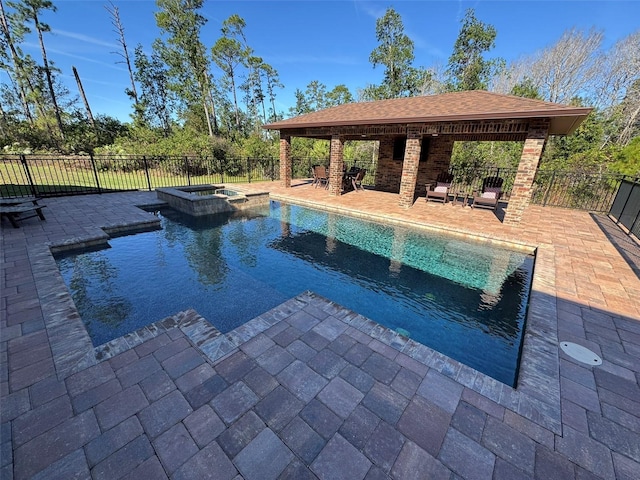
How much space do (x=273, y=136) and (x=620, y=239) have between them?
27.8 meters

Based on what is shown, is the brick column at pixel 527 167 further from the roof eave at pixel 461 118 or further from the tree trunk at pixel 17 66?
the tree trunk at pixel 17 66

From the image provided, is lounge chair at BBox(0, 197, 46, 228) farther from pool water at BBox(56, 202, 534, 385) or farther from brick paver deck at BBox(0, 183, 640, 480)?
brick paver deck at BBox(0, 183, 640, 480)

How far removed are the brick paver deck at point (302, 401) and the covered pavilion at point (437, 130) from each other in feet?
14.7

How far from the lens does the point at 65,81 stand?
20078 mm

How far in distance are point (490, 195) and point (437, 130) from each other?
109 inches

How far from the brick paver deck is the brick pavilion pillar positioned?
18.8ft

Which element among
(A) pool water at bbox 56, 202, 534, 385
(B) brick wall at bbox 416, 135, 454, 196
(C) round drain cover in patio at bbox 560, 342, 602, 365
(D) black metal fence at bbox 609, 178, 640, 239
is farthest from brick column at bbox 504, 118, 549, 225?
(C) round drain cover in patio at bbox 560, 342, 602, 365

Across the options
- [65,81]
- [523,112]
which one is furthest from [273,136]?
[523,112]

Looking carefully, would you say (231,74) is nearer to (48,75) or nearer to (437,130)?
(48,75)

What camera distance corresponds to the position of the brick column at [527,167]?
624 cm

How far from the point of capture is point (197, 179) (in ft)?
48.1

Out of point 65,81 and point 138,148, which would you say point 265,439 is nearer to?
point 138,148

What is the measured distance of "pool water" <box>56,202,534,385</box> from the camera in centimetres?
329

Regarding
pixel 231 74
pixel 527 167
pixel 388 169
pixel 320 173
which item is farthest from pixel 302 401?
pixel 231 74
